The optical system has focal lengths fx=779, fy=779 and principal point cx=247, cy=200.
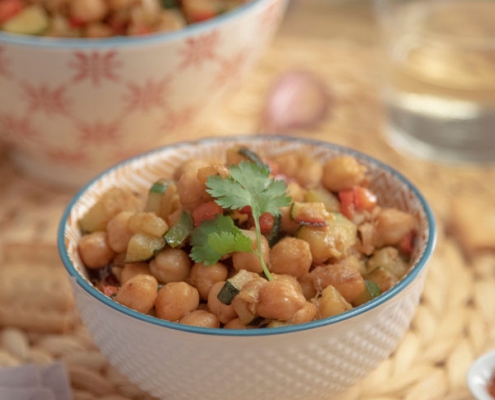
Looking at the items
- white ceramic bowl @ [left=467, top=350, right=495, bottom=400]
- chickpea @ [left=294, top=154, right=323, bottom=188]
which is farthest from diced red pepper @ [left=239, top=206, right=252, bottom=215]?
white ceramic bowl @ [left=467, top=350, right=495, bottom=400]

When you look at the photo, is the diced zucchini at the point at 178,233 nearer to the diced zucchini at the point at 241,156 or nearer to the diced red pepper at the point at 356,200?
the diced zucchini at the point at 241,156

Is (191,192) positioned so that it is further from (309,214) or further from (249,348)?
(249,348)

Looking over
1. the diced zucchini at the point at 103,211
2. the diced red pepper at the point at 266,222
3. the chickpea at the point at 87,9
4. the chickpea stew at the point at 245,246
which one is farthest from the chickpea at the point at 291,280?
the chickpea at the point at 87,9

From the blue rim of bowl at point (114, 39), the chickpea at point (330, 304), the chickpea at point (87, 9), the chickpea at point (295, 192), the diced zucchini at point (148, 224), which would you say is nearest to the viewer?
the chickpea at point (330, 304)

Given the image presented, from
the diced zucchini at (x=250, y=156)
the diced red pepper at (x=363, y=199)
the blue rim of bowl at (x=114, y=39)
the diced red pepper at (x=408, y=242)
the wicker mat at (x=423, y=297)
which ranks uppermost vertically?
the blue rim of bowl at (x=114, y=39)

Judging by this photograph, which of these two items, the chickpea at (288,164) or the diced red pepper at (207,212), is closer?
the diced red pepper at (207,212)

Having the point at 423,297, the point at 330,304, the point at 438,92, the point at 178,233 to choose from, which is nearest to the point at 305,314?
the point at 330,304

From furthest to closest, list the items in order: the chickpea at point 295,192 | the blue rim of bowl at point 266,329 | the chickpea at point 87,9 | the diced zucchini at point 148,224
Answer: the chickpea at point 87,9 < the chickpea at point 295,192 < the diced zucchini at point 148,224 < the blue rim of bowl at point 266,329
